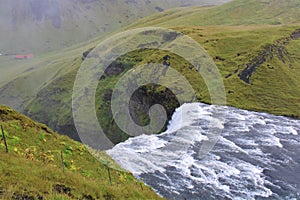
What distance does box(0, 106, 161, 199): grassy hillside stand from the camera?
1276 centimetres

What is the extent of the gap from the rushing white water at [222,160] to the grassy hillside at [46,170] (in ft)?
46.6

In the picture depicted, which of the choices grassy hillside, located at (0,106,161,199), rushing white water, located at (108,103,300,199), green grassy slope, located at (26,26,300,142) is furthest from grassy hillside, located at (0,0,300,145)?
grassy hillside, located at (0,106,161,199)

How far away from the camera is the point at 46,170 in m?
15.0

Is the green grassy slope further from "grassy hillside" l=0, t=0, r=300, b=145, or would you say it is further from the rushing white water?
the rushing white water

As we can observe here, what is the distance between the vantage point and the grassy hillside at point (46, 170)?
1276 centimetres

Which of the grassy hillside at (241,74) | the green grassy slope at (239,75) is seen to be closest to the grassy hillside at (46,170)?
the grassy hillside at (241,74)

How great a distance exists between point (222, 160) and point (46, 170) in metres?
36.0

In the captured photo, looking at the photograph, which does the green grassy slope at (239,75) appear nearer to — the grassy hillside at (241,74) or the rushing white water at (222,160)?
the grassy hillside at (241,74)

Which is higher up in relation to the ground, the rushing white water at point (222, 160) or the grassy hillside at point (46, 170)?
the grassy hillside at point (46, 170)

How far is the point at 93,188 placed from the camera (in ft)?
49.2

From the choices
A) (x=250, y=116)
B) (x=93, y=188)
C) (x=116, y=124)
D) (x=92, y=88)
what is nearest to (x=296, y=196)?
(x=93, y=188)

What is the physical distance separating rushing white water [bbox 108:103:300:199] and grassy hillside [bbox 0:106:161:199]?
14194 millimetres

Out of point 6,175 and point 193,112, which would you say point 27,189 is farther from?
point 193,112

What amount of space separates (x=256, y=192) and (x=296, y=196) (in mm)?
4686
